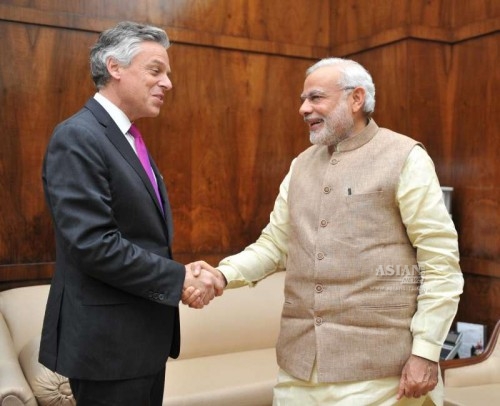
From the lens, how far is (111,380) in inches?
64.1

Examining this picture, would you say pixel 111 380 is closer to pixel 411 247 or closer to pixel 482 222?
pixel 411 247

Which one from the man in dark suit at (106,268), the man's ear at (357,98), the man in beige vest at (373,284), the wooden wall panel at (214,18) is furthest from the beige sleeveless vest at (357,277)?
the wooden wall panel at (214,18)

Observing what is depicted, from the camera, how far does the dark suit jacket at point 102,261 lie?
1558 millimetres

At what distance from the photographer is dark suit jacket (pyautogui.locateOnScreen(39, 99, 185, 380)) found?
Result: 1.56 meters

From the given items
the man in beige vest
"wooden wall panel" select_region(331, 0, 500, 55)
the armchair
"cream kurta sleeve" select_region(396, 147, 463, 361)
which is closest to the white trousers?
the man in beige vest


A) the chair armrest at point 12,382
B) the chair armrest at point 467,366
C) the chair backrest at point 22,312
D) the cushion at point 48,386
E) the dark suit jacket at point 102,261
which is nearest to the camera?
the dark suit jacket at point 102,261

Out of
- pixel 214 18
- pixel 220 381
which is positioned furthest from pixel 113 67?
pixel 214 18

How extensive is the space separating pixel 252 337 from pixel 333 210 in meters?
1.86

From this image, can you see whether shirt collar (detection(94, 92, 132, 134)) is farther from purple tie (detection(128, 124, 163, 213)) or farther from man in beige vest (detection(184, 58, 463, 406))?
man in beige vest (detection(184, 58, 463, 406))

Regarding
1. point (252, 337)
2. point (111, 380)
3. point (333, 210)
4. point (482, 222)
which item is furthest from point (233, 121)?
point (111, 380)

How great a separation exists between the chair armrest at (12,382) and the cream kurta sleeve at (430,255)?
144 centimetres

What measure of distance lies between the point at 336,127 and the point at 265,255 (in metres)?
0.51

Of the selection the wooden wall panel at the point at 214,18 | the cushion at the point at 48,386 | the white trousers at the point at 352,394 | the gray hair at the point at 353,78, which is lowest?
the cushion at the point at 48,386

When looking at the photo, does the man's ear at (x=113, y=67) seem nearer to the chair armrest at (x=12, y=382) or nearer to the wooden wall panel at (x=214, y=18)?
the chair armrest at (x=12, y=382)
